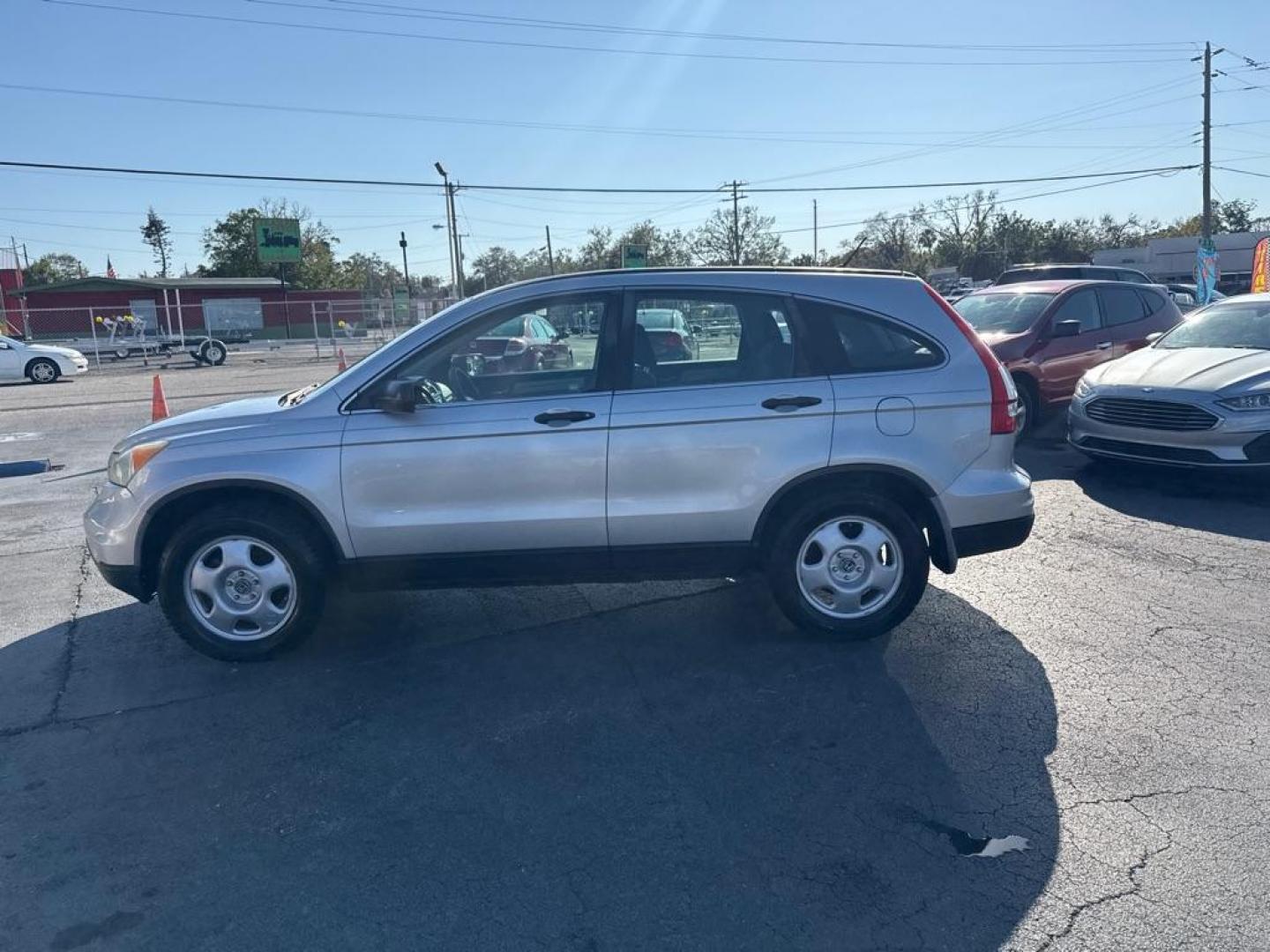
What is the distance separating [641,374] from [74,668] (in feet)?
10.7

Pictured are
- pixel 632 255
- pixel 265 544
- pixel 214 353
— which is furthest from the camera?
pixel 632 255

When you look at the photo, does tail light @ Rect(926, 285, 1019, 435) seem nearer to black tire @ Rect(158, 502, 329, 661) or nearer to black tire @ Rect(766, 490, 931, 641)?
black tire @ Rect(766, 490, 931, 641)

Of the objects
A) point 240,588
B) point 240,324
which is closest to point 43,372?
point 240,588

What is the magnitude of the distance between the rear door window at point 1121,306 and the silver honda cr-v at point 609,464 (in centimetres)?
739

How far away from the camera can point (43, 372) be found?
25016 millimetres

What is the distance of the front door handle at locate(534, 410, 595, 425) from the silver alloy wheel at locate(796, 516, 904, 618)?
1309 mm

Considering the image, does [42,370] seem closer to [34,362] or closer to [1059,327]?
[34,362]

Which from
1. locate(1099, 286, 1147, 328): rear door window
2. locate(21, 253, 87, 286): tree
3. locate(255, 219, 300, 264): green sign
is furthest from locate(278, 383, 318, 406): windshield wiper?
locate(21, 253, 87, 286): tree

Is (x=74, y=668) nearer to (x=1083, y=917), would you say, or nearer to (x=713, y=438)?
(x=713, y=438)

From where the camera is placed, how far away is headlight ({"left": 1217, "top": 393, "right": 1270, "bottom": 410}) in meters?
7.46

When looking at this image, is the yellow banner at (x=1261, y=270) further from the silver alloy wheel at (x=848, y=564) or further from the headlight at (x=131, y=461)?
the headlight at (x=131, y=461)

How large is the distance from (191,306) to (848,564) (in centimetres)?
5389

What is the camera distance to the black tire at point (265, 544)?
4609mm

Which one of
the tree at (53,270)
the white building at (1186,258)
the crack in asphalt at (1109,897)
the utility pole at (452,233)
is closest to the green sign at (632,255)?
the utility pole at (452,233)
